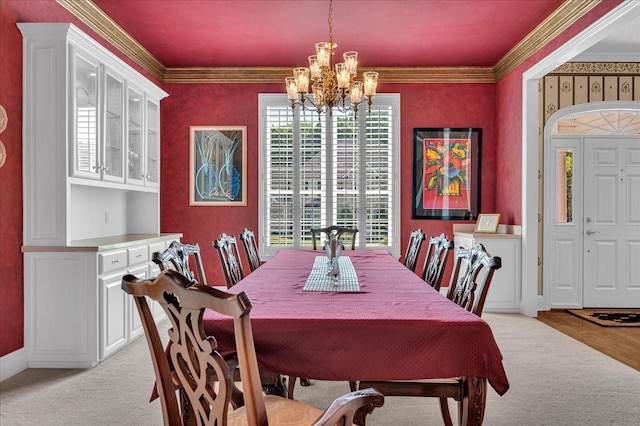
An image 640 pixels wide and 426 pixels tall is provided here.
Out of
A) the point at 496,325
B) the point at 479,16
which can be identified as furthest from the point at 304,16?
the point at 496,325

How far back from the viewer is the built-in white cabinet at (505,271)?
207 inches

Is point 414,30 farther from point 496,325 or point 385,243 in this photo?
point 496,325

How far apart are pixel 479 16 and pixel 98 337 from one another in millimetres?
4319

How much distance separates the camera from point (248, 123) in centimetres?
599

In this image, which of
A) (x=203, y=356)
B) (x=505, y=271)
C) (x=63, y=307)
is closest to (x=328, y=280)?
(x=203, y=356)

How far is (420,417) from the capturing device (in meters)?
2.68

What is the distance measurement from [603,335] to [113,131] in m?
4.97

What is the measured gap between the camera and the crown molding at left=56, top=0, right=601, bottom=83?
4.54 m

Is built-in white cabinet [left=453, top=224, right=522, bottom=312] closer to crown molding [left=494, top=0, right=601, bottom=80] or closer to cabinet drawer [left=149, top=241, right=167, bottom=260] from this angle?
crown molding [left=494, top=0, right=601, bottom=80]

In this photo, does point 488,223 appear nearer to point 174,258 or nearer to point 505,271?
point 505,271

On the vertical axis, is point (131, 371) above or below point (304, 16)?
below

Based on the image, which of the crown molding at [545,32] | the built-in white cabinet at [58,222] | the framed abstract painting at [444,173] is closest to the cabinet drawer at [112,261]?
the built-in white cabinet at [58,222]

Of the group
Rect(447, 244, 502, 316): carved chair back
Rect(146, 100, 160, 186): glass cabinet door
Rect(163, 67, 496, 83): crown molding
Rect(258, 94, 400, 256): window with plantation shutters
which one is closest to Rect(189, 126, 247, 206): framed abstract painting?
Rect(258, 94, 400, 256): window with plantation shutters

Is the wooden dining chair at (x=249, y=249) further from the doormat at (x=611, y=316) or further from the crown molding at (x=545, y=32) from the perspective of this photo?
the doormat at (x=611, y=316)
